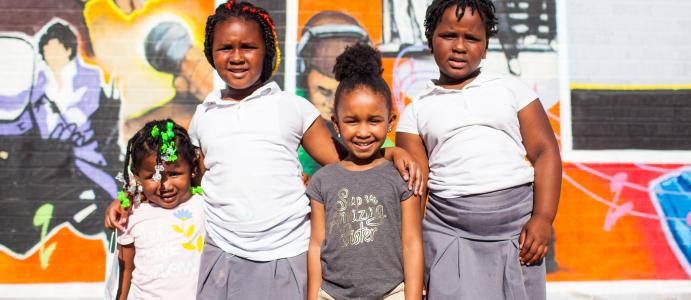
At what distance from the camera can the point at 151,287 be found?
242cm

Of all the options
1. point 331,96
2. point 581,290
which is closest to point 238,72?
point 331,96

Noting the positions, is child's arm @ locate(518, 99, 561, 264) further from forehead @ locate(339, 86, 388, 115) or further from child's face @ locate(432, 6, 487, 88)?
forehead @ locate(339, 86, 388, 115)

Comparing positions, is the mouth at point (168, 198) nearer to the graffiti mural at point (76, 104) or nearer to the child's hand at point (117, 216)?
the child's hand at point (117, 216)

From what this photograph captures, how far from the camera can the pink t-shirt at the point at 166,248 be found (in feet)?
7.91

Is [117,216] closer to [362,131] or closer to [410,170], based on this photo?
[362,131]

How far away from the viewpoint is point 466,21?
2236 mm

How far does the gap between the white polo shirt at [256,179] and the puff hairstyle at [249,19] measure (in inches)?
7.7

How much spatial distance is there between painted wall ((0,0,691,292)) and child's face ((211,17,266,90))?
1911 millimetres

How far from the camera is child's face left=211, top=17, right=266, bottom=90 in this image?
231cm

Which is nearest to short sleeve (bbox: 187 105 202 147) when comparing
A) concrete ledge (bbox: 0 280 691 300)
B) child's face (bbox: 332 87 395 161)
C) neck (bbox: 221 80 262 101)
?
neck (bbox: 221 80 262 101)

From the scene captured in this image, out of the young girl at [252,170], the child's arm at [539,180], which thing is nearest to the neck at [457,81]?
the child's arm at [539,180]

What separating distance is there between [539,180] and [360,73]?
2.74ft

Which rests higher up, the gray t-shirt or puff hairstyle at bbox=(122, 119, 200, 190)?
puff hairstyle at bbox=(122, 119, 200, 190)

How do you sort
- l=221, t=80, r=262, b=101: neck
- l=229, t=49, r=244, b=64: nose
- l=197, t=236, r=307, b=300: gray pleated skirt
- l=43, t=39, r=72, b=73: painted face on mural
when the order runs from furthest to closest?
l=43, t=39, r=72, b=73: painted face on mural → l=221, t=80, r=262, b=101: neck → l=229, t=49, r=244, b=64: nose → l=197, t=236, r=307, b=300: gray pleated skirt
